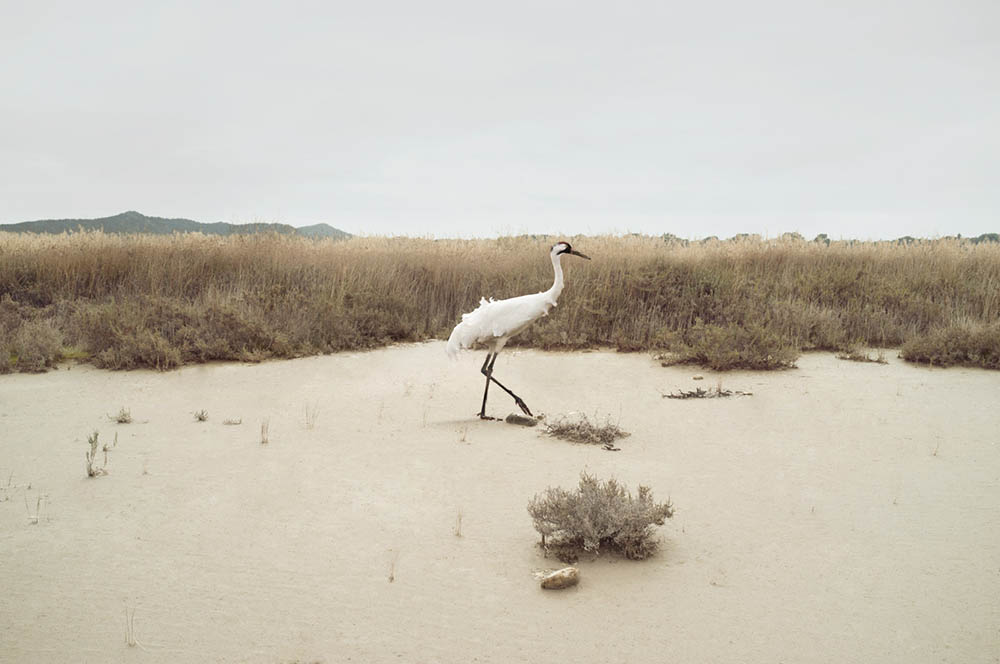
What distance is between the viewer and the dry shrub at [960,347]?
35.8 ft

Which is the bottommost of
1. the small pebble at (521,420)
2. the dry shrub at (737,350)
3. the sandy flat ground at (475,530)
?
the sandy flat ground at (475,530)

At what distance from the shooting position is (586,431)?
7.64m

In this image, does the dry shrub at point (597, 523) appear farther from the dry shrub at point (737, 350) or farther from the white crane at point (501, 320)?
the dry shrub at point (737, 350)

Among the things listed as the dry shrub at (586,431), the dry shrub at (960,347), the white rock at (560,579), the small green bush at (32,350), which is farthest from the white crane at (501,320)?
the small green bush at (32,350)

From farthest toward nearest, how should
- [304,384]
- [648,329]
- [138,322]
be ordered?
[648,329] < [138,322] < [304,384]

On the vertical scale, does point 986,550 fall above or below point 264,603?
above

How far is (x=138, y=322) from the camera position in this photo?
11.6 metres

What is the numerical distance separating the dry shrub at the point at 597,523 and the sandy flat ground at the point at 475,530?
0.11m

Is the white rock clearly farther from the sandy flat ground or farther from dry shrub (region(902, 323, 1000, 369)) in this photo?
dry shrub (region(902, 323, 1000, 369))

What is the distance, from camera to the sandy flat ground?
3.90 meters

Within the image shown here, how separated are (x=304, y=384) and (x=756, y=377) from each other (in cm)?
628

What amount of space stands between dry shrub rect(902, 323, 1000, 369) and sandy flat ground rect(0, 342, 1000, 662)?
1.27m

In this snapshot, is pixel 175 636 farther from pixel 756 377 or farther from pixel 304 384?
pixel 756 377

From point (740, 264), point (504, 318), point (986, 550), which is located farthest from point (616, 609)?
point (740, 264)
